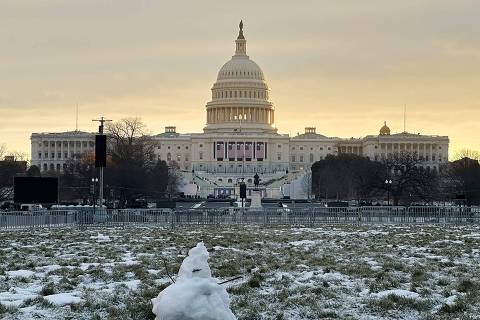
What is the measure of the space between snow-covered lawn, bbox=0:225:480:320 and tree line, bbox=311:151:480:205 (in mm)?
43337

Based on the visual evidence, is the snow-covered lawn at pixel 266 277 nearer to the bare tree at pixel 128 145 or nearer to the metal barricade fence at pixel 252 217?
the metal barricade fence at pixel 252 217

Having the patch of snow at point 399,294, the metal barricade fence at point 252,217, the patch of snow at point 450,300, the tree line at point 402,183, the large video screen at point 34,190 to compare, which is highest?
the tree line at point 402,183

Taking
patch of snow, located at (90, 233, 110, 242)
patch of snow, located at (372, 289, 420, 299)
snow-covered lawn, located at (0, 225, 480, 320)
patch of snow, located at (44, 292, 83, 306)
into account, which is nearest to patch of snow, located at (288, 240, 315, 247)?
snow-covered lawn, located at (0, 225, 480, 320)

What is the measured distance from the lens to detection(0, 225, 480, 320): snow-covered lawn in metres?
13.8

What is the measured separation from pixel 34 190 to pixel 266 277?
28340mm

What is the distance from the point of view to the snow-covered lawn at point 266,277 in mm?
13758

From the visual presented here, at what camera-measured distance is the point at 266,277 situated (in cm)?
1756

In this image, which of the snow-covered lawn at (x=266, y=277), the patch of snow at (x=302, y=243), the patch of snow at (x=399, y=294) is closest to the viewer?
the snow-covered lawn at (x=266, y=277)

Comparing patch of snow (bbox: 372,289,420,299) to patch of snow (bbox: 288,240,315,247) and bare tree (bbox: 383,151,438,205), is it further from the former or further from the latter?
bare tree (bbox: 383,151,438,205)

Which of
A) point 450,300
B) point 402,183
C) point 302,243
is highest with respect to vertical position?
point 402,183

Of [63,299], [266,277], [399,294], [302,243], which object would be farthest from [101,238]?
[399,294]

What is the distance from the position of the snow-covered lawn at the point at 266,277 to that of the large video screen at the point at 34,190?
15473mm

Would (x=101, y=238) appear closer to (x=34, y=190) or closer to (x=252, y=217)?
(x=34, y=190)

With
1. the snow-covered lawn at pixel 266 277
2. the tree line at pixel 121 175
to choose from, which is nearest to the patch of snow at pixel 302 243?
the snow-covered lawn at pixel 266 277
